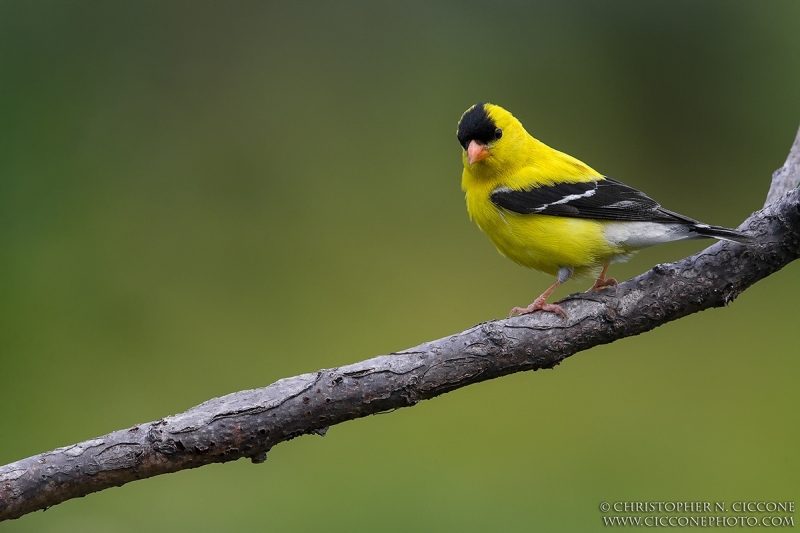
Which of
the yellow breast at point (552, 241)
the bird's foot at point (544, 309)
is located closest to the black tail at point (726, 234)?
the yellow breast at point (552, 241)

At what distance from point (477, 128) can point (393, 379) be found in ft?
3.87

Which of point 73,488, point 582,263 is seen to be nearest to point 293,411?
point 73,488

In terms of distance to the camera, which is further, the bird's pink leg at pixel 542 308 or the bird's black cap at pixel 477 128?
the bird's black cap at pixel 477 128

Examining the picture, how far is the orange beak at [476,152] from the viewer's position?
9.11 ft

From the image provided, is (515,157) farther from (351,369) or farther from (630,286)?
(351,369)

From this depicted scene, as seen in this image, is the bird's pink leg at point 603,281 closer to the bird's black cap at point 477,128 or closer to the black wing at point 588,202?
the black wing at point 588,202

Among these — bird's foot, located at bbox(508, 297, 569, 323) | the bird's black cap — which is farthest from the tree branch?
the bird's black cap

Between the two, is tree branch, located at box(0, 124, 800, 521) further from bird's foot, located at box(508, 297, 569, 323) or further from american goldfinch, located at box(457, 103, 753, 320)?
american goldfinch, located at box(457, 103, 753, 320)

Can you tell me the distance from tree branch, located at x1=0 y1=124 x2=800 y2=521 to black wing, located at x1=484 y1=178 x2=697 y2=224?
256 millimetres

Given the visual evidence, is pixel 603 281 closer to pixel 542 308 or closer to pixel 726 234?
pixel 542 308

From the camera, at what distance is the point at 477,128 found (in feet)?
9.34

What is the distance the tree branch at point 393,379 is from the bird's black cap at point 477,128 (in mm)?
823

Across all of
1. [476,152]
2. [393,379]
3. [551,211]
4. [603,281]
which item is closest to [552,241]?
[551,211]

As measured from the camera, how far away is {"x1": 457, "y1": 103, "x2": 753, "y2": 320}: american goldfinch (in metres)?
2.54
